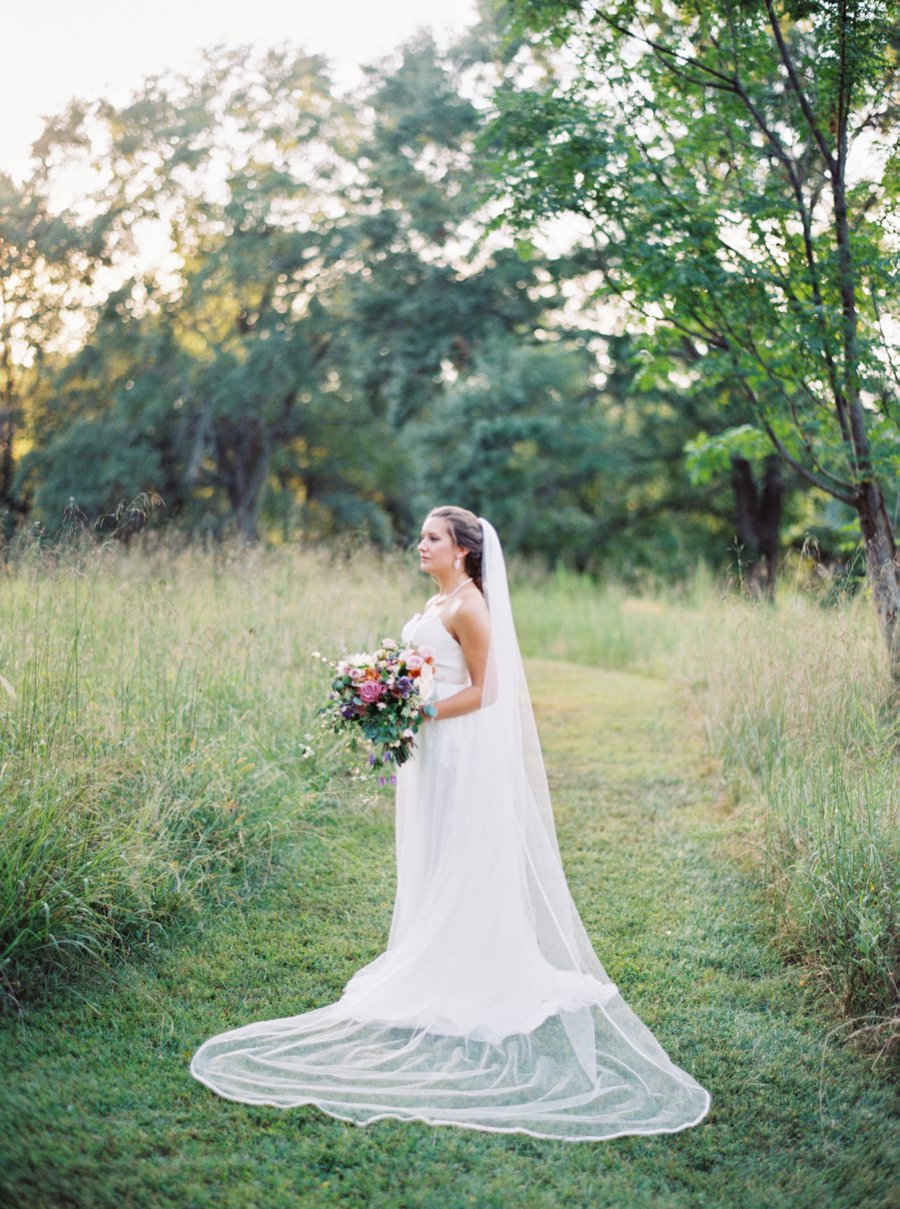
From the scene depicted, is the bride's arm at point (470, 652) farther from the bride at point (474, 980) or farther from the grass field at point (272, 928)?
the grass field at point (272, 928)

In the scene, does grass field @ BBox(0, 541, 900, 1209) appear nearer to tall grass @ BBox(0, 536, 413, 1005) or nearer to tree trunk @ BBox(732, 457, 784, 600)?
tall grass @ BBox(0, 536, 413, 1005)

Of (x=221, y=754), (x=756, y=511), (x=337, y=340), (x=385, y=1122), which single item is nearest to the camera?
(x=385, y=1122)

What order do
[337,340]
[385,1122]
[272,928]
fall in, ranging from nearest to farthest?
[385,1122]
[272,928]
[337,340]

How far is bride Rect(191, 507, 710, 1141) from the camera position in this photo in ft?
11.2

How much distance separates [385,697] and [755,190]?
14.9 feet

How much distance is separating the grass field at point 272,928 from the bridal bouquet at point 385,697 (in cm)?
117

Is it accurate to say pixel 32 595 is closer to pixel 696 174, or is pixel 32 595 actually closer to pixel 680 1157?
pixel 680 1157

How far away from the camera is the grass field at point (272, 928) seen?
10.0 ft

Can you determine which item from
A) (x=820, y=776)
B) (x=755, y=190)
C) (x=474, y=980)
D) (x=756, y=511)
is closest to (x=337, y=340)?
(x=756, y=511)

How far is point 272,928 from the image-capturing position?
4.98m

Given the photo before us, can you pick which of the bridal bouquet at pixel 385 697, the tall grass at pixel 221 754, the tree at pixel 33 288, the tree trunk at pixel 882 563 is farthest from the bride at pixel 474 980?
the tree at pixel 33 288

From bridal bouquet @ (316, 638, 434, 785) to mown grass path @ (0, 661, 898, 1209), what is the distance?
116 centimetres

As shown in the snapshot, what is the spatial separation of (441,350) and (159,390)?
19.8 feet

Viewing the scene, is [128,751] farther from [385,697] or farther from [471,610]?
[471,610]
